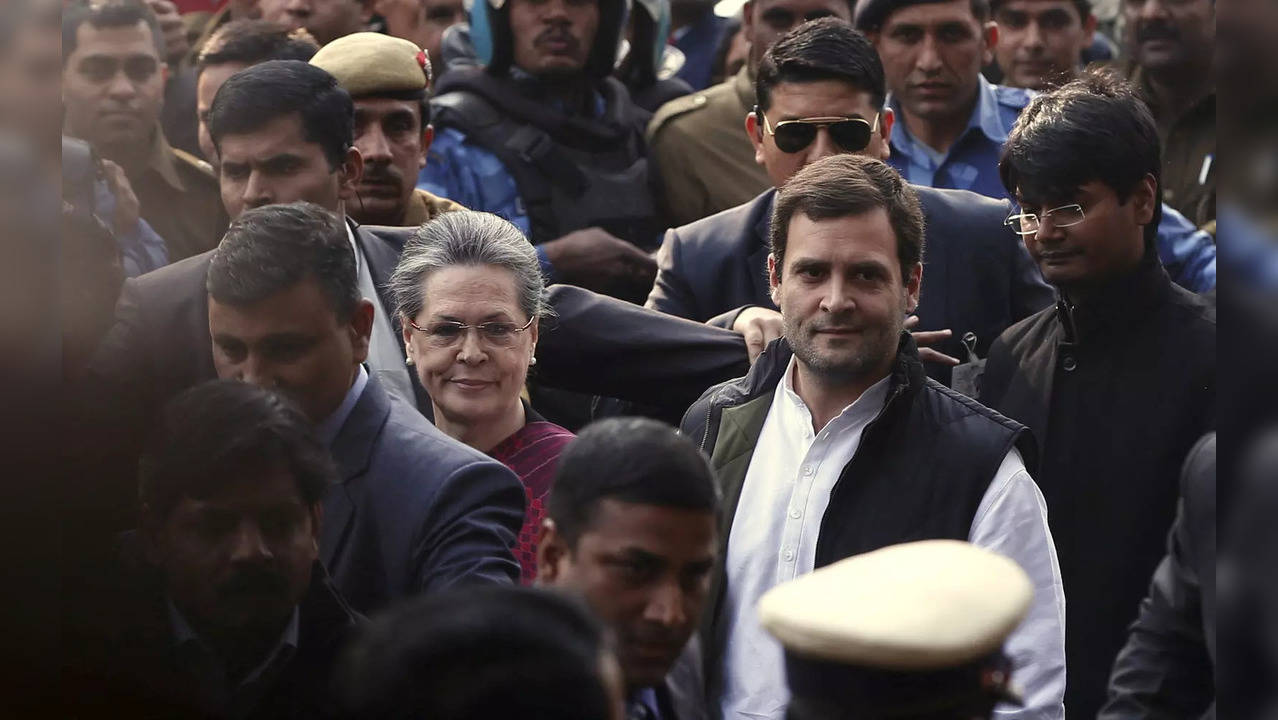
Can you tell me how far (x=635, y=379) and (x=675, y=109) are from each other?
1542 millimetres

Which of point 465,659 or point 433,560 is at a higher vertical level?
point 465,659

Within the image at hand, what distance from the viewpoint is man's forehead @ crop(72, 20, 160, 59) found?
5039 mm

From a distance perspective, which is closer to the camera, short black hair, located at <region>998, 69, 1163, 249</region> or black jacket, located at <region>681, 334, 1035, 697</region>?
black jacket, located at <region>681, 334, 1035, 697</region>

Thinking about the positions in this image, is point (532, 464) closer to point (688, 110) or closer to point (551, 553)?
point (551, 553)

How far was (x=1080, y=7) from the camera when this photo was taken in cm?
565

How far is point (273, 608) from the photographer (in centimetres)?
276

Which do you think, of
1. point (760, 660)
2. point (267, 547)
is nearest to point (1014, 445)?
point (760, 660)

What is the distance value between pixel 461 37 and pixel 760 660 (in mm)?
2903

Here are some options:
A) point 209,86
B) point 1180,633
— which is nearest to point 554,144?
point 209,86

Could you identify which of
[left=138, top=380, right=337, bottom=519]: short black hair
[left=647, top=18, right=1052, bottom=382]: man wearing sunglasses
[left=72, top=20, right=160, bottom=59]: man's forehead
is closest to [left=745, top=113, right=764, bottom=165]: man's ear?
[left=647, top=18, right=1052, bottom=382]: man wearing sunglasses

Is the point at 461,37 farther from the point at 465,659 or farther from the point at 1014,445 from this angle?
the point at 465,659

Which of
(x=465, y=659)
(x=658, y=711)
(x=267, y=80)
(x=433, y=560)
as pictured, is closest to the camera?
(x=465, y=659)

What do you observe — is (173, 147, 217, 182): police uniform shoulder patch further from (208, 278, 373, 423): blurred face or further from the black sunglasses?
(208, 278, 373, 423): blurred face

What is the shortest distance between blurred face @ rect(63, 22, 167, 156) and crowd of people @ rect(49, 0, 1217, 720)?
10mm
